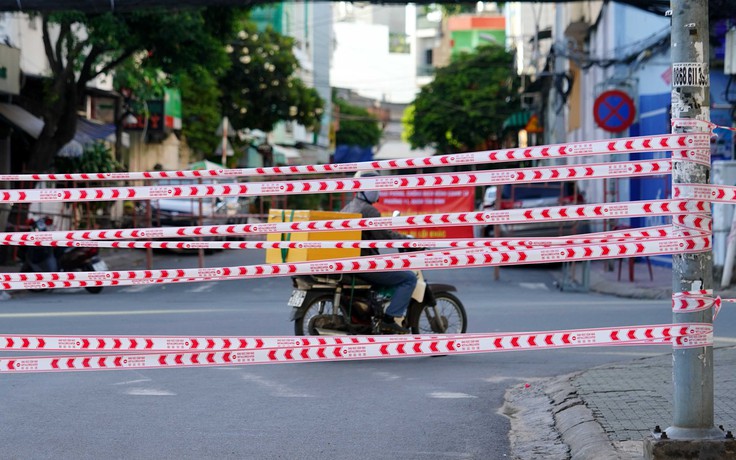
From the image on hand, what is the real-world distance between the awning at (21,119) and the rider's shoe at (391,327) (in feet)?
50.4

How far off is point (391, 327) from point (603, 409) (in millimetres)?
3552

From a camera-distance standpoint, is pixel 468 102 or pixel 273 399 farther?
pixel 468 102

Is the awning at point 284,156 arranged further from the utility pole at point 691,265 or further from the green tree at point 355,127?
the utility pole at point 691,265

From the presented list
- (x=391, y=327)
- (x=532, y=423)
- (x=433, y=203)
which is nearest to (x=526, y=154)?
(x=532, y=423)

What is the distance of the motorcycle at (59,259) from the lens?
17.6m

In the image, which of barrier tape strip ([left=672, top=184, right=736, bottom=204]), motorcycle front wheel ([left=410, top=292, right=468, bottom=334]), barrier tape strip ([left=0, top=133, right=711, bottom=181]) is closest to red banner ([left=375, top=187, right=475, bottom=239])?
motorcycle front wheel ([left=410, top=292, right=468, bottom=334])

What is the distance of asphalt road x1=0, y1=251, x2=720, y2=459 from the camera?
6836mm

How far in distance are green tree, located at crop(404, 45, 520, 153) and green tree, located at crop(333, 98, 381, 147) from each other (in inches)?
1082

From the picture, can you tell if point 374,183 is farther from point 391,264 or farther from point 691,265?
point 691,265

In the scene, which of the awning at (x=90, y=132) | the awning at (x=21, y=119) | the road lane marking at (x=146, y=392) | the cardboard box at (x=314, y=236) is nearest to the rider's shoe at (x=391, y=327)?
the cardboard box at (x=314, y=236)

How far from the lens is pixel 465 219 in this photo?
21.8ft

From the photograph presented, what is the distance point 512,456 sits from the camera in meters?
6.70

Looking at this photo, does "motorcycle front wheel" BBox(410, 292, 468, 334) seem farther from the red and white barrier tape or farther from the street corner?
the red and white barrier tape

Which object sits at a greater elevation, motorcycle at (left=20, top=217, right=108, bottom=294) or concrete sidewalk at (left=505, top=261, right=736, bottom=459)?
motorcycle at (left=20, top=217, right=108, bottom=294)
